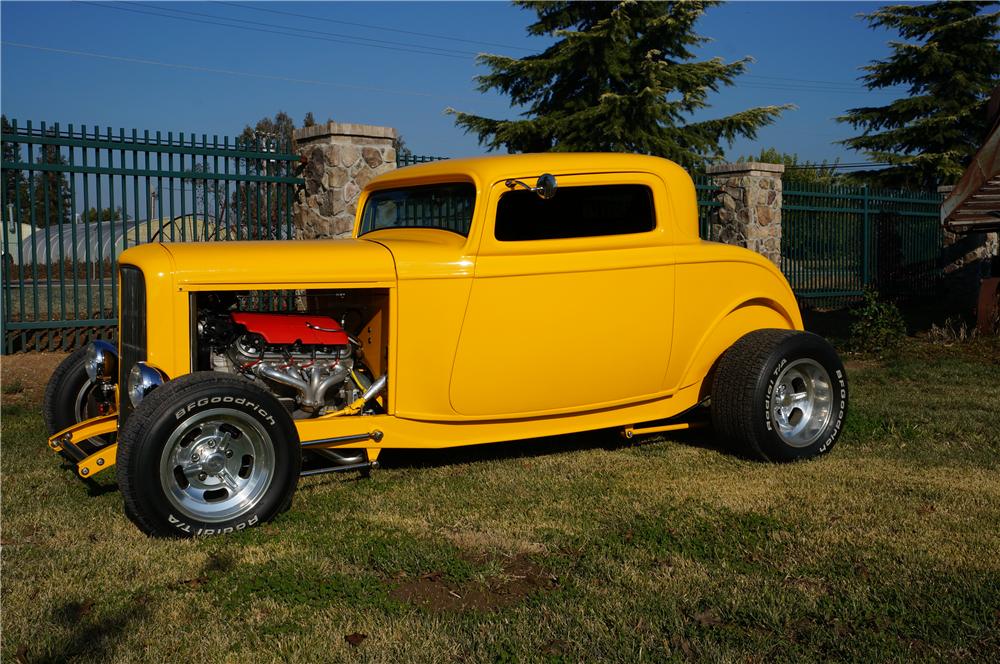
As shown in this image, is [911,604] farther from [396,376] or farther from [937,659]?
[396,376]

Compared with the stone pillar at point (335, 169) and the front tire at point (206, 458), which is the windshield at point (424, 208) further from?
A: the stone pillar at point (335, 169)

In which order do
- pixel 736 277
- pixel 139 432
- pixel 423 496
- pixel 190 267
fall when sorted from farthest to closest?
pixel 736 277 → pixel 423 496 → pixel 190 267 → pixel 139 432

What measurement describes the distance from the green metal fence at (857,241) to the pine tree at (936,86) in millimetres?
10783

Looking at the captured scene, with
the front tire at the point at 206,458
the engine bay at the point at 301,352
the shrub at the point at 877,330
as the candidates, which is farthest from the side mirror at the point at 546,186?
the shrub at the point at 877,330

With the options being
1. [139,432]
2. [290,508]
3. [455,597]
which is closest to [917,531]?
[455,597]

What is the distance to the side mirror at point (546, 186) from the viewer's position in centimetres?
528

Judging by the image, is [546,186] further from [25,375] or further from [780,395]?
[25,375]

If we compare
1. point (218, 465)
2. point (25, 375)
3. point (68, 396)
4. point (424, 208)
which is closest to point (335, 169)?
point (25, 375)

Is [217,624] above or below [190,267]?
below

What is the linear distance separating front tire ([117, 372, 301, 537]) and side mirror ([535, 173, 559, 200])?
6.00 feet

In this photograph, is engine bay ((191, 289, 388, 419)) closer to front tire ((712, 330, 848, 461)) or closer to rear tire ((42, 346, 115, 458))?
rear tire ((42, 346, 115, 458))

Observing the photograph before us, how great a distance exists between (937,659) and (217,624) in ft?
8.38

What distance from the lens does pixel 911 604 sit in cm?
373

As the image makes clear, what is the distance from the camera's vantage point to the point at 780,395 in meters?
6.19
